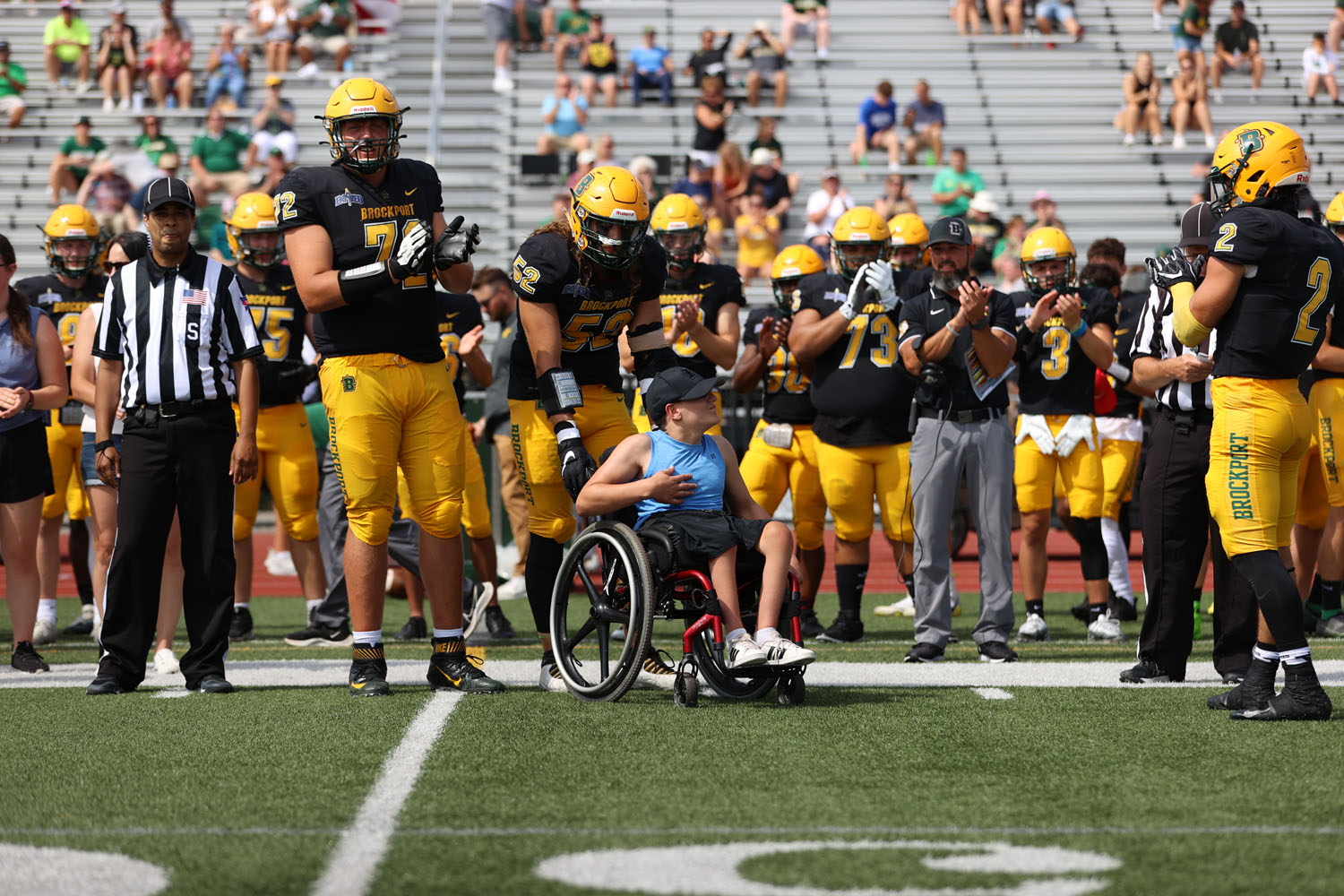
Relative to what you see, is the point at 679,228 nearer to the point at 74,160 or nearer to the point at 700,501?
the point at 700,501

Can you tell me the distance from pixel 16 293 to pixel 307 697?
2747 mm

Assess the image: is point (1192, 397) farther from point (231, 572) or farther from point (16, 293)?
point (16, 293)

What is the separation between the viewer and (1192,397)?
6.29 m

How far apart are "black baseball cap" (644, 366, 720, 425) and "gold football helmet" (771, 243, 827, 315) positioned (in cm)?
301

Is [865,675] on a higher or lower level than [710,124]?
lower

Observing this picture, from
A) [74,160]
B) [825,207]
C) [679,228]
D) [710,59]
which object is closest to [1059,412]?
[679,228]

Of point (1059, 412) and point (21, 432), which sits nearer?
point (21, 432)

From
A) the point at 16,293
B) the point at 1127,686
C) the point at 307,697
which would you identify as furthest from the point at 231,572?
the point at 1127,686

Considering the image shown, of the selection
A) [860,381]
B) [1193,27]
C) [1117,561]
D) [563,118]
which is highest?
[1193,27]

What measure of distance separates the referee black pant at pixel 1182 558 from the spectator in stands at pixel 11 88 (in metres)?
18.0

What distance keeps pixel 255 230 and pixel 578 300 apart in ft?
9.59

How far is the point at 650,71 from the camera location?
2050cm

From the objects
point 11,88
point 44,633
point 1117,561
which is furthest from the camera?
point 11,88

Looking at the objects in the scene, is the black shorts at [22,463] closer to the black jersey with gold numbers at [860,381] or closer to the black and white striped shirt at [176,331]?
the black and white striped shirt at [176,331]
